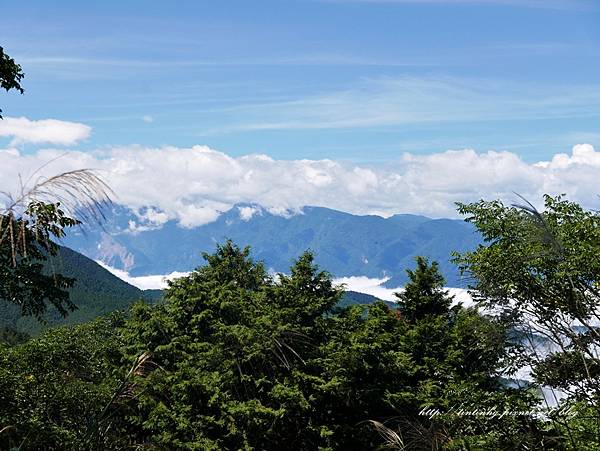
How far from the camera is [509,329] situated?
6.47 metres

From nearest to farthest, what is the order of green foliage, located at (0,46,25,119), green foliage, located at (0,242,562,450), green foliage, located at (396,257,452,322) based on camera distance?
1. green foliage, located at (0,46,25,119)
2. green foliage, located at (0,242,562,450)
3. green foliage, located at (396,257,452,322)

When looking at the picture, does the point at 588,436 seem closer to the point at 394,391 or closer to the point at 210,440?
the point at 210,440

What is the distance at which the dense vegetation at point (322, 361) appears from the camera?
1282 cm

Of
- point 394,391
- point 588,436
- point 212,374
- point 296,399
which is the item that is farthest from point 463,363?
point 588,436

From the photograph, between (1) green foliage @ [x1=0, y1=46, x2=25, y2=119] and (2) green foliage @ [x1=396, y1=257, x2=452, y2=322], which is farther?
(2) green foliage @ [x1=396, y1=257, x2=452, y2=322]

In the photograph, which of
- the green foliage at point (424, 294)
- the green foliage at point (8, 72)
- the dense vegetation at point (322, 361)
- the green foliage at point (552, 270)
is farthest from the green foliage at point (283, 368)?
the green foliage at point (8, 72)

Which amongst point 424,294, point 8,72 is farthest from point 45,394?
point 424,294

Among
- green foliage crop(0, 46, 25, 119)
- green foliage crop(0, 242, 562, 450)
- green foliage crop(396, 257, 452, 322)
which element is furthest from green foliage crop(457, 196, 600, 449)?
green foliage crop(396, 257, 452, 322)

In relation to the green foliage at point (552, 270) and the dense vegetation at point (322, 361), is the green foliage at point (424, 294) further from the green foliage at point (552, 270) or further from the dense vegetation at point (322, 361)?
the green foliage at point (552, 270)

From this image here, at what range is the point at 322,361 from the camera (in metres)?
23.3

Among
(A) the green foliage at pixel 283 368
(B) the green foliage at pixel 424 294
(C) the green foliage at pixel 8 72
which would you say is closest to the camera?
(C) the green foliage at pixel 8 72

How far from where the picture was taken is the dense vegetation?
505 inches

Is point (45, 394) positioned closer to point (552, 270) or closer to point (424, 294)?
point (552, 270)

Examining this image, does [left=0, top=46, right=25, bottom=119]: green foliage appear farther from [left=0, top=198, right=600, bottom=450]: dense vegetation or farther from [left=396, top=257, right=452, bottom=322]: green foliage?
[left=396, top=257, right=452, bottom=322]: green foliage
